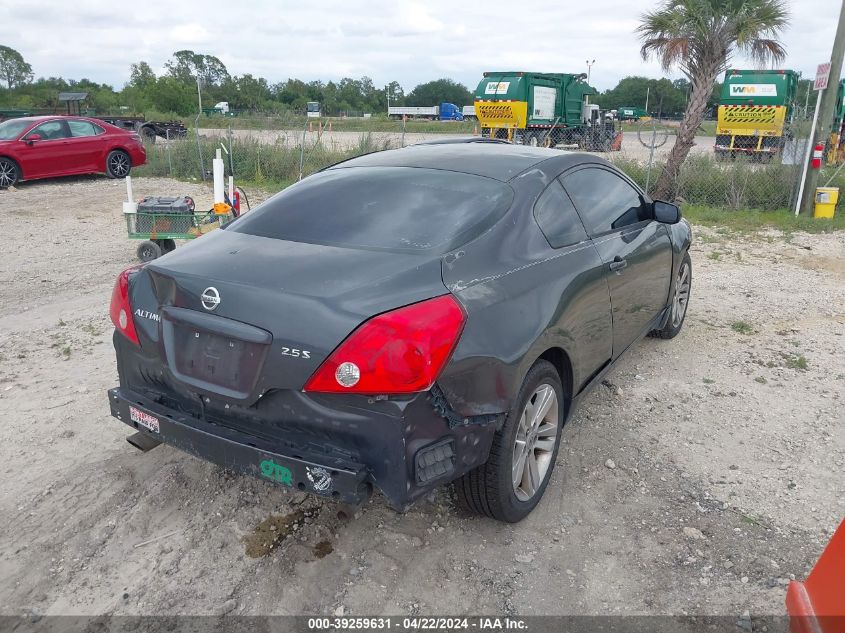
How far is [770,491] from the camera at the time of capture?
3.52 meters

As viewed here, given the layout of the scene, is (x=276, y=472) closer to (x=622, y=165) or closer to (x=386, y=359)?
(x=386, y=359)

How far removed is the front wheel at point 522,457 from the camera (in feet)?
9.40

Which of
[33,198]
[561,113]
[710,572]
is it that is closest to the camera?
[710,572]

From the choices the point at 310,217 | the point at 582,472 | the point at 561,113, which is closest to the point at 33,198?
the point at 310,217

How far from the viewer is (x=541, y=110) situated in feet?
88.8

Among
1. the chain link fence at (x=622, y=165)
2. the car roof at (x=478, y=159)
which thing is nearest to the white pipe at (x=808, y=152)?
the chain link fence at (x=622, y=165)

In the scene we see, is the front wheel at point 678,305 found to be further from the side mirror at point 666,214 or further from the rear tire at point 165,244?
the rear tire at point 165,244

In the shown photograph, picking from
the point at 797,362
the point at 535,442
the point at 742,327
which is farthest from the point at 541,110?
the point at 535,442

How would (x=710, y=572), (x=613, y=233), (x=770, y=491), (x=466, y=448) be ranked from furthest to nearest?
1. (x=613, y=233)
2. (x=770, y=491)
3. (x=710, y=572)
4. (x=466, y=448)

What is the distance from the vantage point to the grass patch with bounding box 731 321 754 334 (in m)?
6.05

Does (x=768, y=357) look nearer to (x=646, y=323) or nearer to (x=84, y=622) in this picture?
(x=646, y=323)

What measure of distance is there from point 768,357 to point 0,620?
17.4ft

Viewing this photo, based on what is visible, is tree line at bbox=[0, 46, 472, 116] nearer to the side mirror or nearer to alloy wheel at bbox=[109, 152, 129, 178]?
alloy wheel at bbox=[109, 152, 129, 178]

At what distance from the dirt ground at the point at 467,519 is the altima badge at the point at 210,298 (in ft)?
3.66
